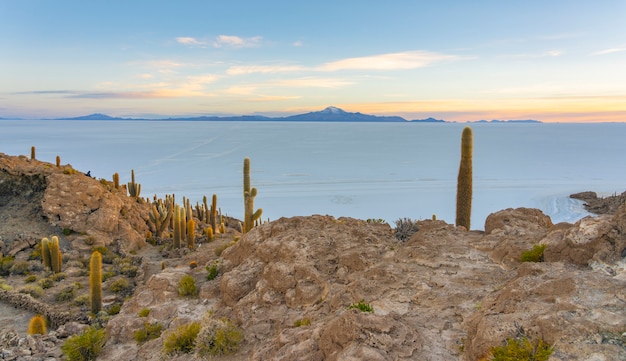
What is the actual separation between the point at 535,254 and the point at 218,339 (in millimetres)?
5921

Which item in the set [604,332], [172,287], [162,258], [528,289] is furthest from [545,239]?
[162,258]

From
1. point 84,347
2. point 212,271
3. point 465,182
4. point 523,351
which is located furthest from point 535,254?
point 84,347

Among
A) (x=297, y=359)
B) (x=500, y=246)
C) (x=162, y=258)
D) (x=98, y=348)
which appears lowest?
(x=162, y=258)

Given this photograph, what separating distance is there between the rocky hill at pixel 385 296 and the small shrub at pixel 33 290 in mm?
550

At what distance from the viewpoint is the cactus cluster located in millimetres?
19094

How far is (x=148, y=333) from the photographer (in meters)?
9.41

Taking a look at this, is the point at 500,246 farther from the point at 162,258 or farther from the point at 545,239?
the point at 162,258

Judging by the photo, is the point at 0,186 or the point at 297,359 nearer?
the point at 297,359

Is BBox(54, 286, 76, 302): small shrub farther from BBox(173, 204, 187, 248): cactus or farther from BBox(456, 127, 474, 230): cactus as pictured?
BBox(456, 127, 474, 230): cactus

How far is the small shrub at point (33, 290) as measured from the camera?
16.6 meters

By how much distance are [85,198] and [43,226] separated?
264cm

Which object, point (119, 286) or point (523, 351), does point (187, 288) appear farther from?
point (119, 286)

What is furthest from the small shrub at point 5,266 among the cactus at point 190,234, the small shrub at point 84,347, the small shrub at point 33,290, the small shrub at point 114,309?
the small shrub at point 84,347

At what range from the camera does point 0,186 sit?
2606cm
